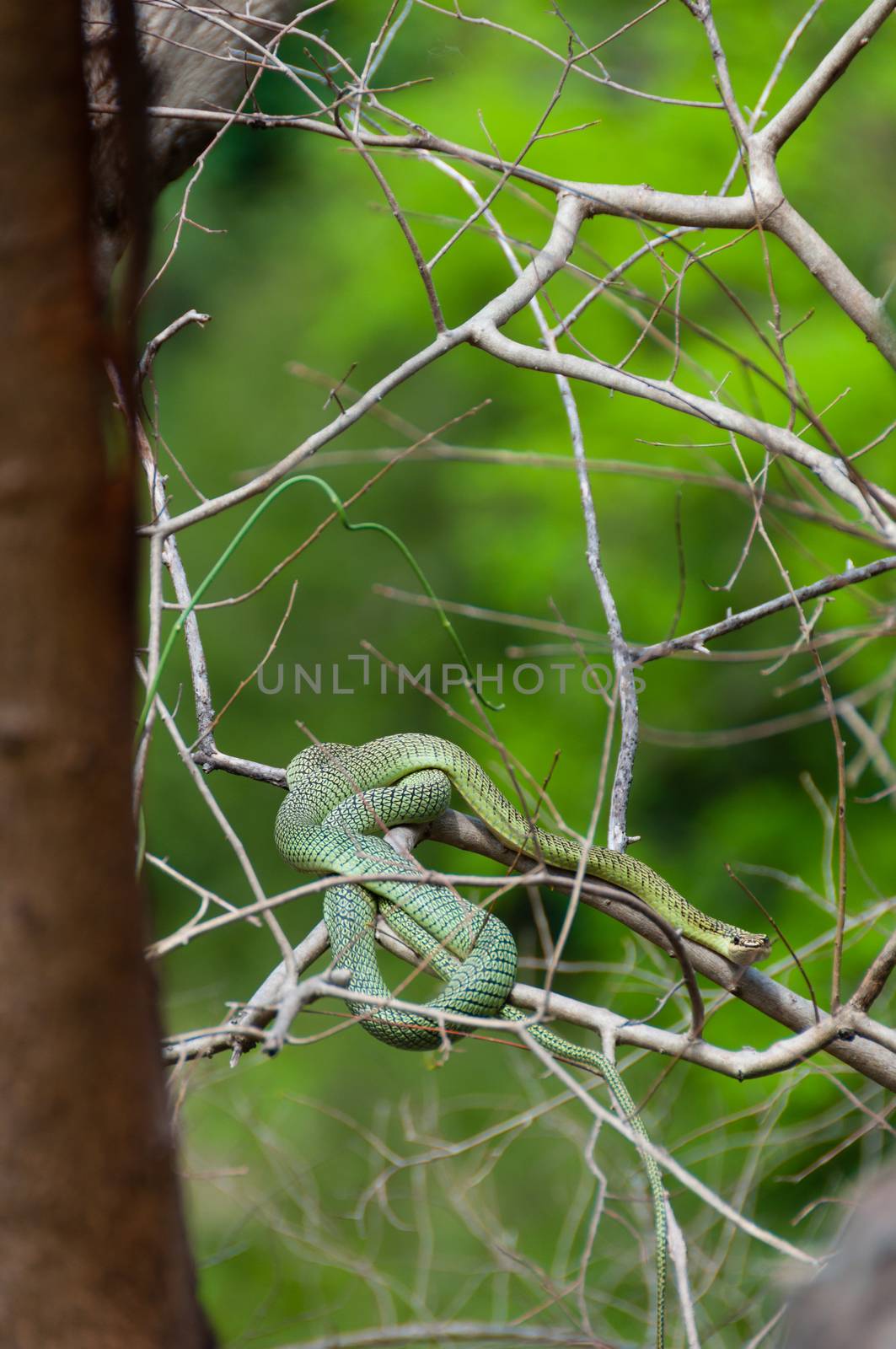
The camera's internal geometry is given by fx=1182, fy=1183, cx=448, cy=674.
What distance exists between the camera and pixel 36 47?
2.55 feet

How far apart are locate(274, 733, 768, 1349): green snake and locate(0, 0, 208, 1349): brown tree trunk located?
1599 millimetres

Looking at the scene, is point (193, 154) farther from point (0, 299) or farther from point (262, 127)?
point (0, 299)

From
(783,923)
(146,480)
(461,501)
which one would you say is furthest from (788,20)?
(146,480)

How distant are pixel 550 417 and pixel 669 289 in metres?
6.09

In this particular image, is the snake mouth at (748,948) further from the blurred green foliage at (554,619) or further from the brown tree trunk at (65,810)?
the brown tree trunk at (65,810)

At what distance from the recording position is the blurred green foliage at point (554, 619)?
7.04 m

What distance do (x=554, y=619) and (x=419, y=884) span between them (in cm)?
515

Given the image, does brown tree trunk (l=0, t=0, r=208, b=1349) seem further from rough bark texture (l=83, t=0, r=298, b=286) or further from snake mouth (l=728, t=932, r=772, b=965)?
snake mouth (l=728, t=932, r=772, b=965)

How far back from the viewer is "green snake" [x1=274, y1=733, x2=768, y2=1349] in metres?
2.96

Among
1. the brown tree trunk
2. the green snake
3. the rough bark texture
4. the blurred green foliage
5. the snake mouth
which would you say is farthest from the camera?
the blurred green foliage

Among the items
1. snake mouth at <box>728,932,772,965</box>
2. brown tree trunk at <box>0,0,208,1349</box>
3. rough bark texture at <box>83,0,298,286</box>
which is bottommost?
snake mouth at <box>728,932,772,965</box>

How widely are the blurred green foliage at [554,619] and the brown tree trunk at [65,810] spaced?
4631 millimetres

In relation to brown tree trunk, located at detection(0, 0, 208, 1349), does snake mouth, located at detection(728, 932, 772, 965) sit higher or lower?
lower

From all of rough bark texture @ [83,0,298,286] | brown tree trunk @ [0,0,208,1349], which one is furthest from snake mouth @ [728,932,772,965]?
brown tree trunk @ [0,0,208,1349]
